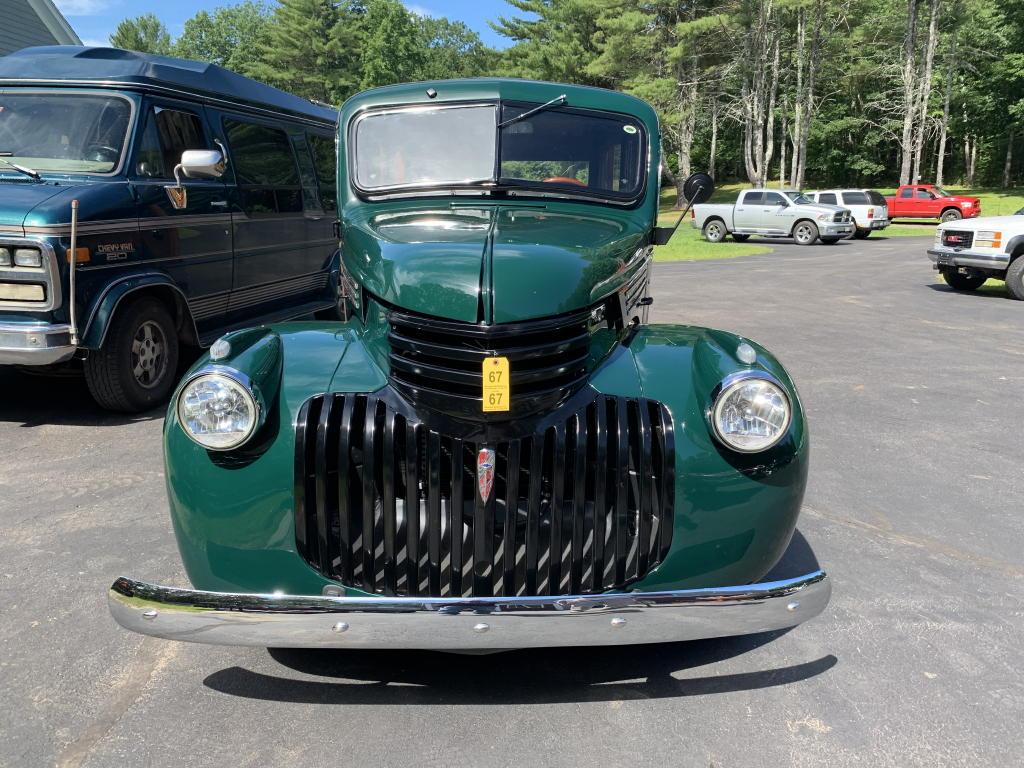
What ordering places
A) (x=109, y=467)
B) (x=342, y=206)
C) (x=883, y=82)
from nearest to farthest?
(x=342, y=206), (x=109, y=467), (x=883, y=82)

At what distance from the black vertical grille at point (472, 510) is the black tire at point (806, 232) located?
2430cm

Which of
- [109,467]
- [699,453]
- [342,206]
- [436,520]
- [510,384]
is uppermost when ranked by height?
[342,206]

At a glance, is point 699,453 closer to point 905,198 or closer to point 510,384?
point 510,384

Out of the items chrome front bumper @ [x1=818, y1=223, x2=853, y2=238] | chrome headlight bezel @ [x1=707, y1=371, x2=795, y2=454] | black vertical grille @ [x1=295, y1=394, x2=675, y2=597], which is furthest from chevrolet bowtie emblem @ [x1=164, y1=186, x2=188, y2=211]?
chrome front bumper @ [x1=818, y1=223, x2=853, y2=238]

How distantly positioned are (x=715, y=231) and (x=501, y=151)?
76.3ft

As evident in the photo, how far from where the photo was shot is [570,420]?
8.93 feet

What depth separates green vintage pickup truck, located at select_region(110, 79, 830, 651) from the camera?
2.33 metres

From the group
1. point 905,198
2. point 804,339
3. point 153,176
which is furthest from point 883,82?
point 153,176

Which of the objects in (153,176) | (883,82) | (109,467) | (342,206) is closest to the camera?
(342,206)

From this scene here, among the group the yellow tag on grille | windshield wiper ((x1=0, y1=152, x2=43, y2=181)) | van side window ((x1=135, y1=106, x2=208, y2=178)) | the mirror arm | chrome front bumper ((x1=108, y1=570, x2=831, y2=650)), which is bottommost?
chrome front bumper ((x1=108, y1=570, x2=831, y2=650))

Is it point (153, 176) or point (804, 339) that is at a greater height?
point (153, 176)

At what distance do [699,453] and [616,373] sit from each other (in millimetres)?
429

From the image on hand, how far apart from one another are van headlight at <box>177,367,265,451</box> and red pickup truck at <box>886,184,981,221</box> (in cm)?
3502

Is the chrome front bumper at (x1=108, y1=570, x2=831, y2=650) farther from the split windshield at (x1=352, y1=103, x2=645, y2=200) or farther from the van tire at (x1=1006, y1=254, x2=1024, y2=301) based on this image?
the van tire at (x1=1006, y1=254, x2=1024, y2=301)
